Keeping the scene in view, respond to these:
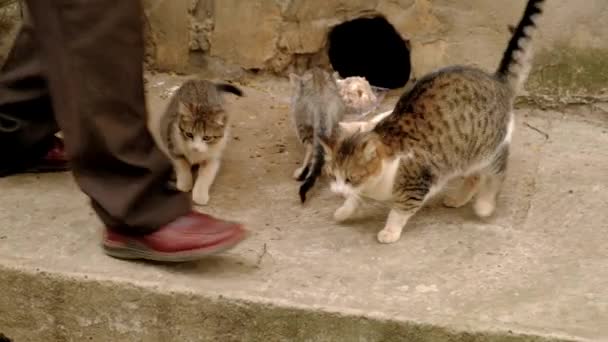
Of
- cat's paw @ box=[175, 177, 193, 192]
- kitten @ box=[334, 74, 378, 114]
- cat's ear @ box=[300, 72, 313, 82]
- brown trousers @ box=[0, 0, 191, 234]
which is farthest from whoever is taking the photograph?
kitten @ box=[334, 74, 378, 114]

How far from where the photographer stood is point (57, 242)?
2.80 meters

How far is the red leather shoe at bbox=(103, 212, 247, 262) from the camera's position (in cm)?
259

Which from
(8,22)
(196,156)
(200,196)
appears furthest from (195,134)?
(8,22)

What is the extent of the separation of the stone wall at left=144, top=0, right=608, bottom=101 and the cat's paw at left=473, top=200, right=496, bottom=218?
3.00 feet

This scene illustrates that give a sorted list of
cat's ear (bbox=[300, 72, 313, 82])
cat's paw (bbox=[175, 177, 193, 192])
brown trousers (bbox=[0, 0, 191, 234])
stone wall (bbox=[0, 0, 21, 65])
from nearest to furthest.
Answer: brown trousers (bbox=[0, 0, 191, 234])
cat's paw (bbox=[175, 177, 193, 192])
cat's ear (bbox=[300, 72, 313, 82])
stone wall (bbox=[0, 0, 21, 65])

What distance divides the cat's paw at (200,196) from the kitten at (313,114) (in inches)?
12.8

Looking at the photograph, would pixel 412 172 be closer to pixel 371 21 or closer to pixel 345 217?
pixel 345 217

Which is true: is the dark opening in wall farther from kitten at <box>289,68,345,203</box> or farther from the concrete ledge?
the concrete ledge

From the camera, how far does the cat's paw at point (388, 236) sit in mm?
2906

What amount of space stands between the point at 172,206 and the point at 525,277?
3.41 feet

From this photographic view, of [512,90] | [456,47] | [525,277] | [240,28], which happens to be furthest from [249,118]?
[525,277]

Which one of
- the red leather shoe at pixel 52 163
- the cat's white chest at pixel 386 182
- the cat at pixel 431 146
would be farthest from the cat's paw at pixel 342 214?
the red leather shoe at pixel 52 163

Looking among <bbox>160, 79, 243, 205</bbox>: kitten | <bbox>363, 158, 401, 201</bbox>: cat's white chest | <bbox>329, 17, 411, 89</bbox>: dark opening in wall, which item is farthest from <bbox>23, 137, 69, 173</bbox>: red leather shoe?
<bbox>329, 17, 411, 89</bbox>: dark opening in wall

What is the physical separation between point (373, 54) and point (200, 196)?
1934 mm
